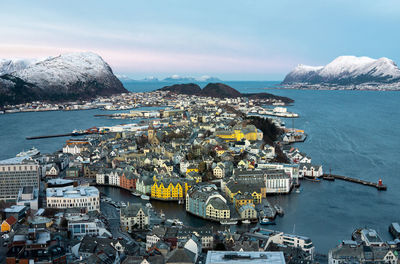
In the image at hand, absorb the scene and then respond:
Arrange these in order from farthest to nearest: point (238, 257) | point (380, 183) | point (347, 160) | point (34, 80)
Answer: point (34, 80), point (347, 160), point (380, 183), point (238, 257)

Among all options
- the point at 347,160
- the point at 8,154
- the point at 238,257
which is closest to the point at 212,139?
the point at 347,160

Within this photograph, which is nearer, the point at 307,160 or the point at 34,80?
the point at 307,160

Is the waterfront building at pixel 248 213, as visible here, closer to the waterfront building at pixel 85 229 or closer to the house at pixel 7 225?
the waterfront building at pixel 85 229

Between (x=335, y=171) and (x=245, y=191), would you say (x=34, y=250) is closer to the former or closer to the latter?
(x=245, y=191)

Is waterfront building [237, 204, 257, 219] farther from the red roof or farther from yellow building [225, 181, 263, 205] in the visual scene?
the red roof

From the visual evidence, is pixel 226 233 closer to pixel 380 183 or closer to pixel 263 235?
pixel 263 235

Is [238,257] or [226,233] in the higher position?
[238,257]

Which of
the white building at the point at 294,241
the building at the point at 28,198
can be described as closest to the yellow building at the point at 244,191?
the white building at the point at 294,241

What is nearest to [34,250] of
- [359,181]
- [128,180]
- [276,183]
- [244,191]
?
[244,191]
